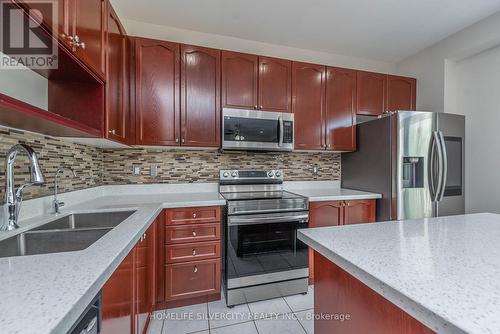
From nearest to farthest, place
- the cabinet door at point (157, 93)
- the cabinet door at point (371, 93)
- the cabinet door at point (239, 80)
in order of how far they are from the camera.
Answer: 1. the cabinet door at point (157, 93)
2. the cabinet door at point (239, 80)
3. the cabinet door at point (371, 93)

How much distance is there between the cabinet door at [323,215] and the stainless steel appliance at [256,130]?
0.65m

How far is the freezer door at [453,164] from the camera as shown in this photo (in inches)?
91.8

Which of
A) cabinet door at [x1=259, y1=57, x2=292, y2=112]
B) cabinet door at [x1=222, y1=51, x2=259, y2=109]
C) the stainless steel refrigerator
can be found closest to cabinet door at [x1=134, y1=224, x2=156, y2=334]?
cabinet door at [x1=222, y1=51, x2=259, y2=109]

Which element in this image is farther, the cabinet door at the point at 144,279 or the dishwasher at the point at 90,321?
the cabinet door at the point at 144,279

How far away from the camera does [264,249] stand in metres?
1.98

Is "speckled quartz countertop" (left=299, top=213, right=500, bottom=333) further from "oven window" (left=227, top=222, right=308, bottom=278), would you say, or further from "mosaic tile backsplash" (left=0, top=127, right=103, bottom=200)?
"mosaic tile backsplash" (left=0, top=127, right=103, bottom=200)

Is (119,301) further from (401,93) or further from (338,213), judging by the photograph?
(401,93)

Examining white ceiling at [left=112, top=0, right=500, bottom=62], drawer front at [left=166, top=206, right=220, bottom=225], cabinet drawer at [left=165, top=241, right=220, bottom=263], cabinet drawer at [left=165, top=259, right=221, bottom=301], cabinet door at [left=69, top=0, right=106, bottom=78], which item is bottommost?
cabinet drawer at [left=165, top=259, right=221, bottom=301]

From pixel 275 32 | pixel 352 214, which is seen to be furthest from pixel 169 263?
pixel 275 32

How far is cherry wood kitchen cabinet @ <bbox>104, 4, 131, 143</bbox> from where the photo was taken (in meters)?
1.53

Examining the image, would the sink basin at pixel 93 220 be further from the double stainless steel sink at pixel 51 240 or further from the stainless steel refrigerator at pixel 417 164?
the stainless steel refrigerator at pixel 417 164

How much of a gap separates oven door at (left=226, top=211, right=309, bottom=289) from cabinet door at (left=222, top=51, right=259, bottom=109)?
1108 mm

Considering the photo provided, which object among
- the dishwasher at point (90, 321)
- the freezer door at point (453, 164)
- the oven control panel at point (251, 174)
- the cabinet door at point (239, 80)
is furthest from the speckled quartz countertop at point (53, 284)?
the freezer door at point (453, 164)

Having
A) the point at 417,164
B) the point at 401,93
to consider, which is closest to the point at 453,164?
the point at 417,164
